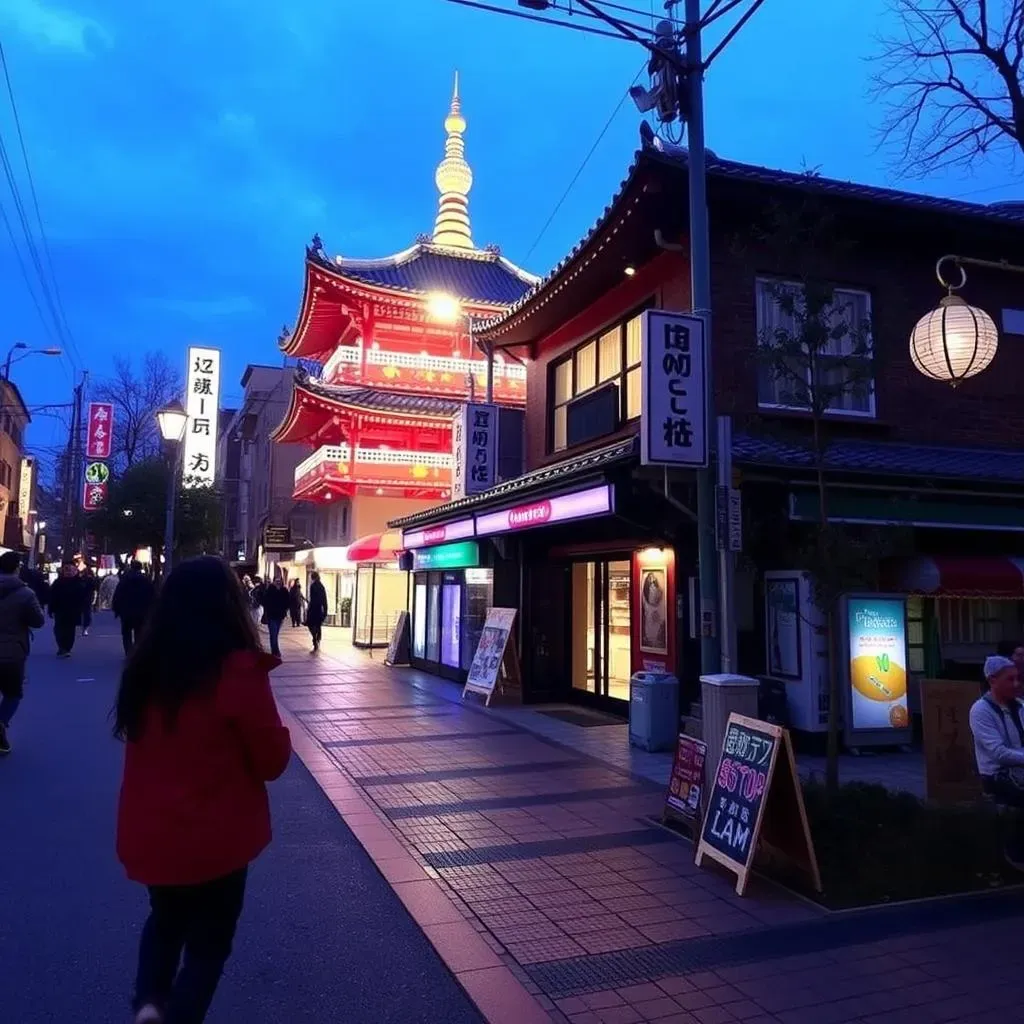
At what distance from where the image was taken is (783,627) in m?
9.37

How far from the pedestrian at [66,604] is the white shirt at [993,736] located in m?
15.1

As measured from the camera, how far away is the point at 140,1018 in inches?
103

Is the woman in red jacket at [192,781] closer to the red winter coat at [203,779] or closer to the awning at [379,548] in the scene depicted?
the red winter coat at [203,779]

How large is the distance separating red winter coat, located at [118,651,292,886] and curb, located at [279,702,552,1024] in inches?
63.6

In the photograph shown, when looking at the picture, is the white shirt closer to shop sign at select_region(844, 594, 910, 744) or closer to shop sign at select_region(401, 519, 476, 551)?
shop sign at select_region(844, 594, 910, 744)

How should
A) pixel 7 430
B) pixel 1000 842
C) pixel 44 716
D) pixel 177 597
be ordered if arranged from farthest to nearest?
pixel 7 430 → pixel 44 716 → pixel 1000 842 → pixel 177 597

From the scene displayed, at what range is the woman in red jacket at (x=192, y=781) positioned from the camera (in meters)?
2.62

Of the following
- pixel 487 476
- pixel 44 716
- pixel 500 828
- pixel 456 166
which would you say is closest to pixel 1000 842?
pixel 500 828

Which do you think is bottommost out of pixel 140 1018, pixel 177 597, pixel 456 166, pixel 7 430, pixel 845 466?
pixel 140 1018

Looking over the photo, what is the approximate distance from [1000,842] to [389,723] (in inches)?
273

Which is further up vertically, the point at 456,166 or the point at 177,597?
the point at 456,166

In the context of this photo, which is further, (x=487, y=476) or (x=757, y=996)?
(x=487, y=476)

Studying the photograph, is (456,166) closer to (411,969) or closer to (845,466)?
(845,466)

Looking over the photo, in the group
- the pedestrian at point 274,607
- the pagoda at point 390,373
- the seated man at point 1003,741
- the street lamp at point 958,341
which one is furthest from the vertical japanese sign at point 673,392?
the pagoda at point 390,373
